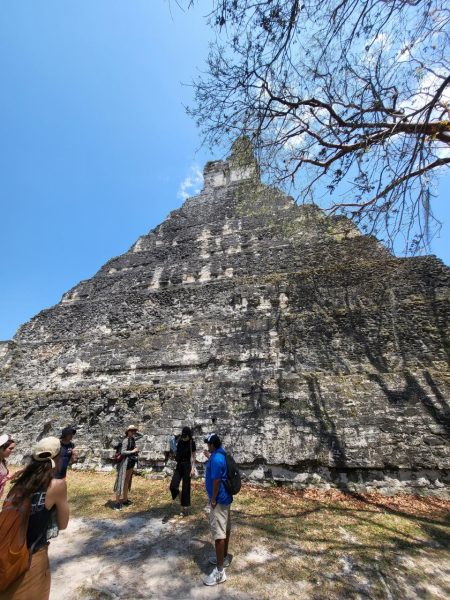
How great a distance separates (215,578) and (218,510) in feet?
1.99

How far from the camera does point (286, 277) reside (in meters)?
10.9

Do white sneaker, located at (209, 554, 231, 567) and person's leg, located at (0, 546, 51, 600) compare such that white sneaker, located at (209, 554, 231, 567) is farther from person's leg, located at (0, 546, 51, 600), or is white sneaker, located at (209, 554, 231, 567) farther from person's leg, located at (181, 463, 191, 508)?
person's leg, located at (0, 546, 51, 600)

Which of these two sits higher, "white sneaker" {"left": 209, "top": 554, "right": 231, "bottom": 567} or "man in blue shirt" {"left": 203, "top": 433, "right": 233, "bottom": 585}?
"man in blue shirt" {"left": 203, "top": 433, "right": 233, "bottom": 585}

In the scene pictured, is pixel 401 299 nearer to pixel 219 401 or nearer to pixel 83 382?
pixel 219 401

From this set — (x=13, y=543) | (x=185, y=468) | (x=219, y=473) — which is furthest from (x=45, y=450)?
(x=185, y=468)

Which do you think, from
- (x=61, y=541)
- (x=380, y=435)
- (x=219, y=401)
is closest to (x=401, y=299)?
(x=380, y=435)

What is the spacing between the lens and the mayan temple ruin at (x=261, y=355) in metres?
6.23

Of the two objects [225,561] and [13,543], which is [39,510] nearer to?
[13,543]

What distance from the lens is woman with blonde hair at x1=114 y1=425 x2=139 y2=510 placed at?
5.50 m

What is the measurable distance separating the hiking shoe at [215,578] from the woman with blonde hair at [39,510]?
1.79 m

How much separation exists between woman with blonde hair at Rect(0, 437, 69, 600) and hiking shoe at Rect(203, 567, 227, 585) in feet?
5.86

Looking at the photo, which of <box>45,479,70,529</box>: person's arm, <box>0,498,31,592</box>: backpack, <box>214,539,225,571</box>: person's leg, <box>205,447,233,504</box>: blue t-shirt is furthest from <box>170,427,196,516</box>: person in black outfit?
<box>0,498,31,592</box>: backpack

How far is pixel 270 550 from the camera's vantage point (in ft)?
12.9

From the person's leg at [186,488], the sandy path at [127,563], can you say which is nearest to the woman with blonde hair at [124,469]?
the sandy path at [127,563]
